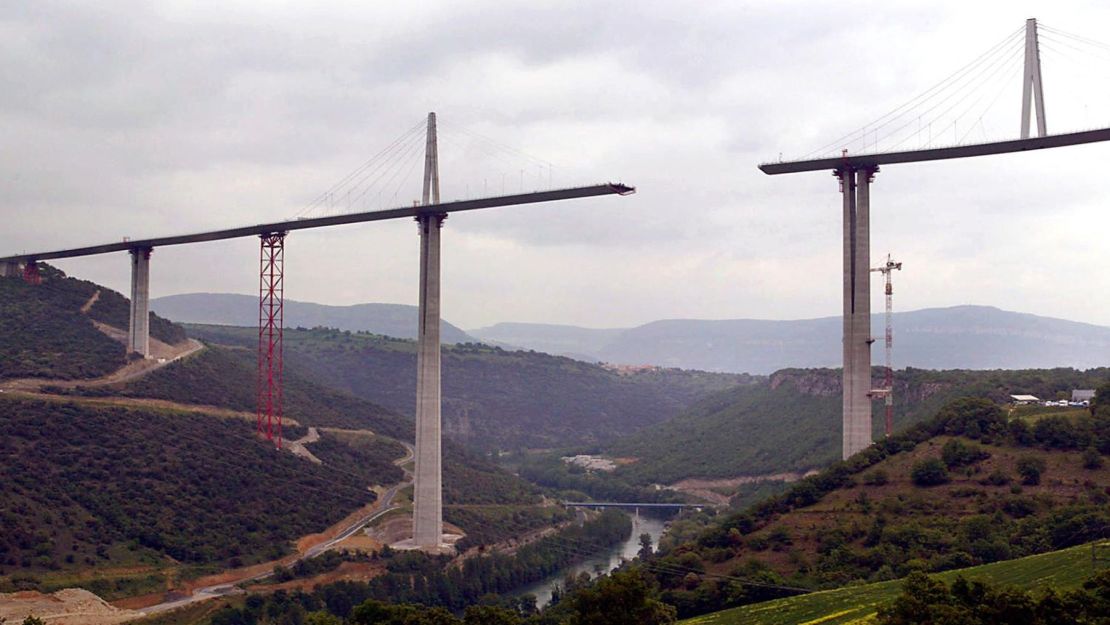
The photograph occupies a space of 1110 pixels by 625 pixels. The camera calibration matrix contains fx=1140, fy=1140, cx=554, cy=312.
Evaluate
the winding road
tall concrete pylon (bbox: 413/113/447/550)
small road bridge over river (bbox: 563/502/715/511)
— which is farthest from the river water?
the winding road

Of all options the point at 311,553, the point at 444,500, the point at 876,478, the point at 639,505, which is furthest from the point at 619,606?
the point at 639,505

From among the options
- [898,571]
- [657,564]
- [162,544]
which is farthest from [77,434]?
[898,571]

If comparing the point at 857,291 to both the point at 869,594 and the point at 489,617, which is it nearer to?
the point at 869,594

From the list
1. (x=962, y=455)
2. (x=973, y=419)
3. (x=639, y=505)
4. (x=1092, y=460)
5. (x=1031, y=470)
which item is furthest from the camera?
(x=639, y=505)

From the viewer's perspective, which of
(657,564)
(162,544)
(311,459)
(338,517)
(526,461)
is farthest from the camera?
(526,461)

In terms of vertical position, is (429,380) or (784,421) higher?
(429,380)

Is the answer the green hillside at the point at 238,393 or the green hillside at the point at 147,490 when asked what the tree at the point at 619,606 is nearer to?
the green hillside at the point at 147,490

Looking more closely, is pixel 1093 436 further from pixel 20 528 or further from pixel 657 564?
Result: pixel 20 528
